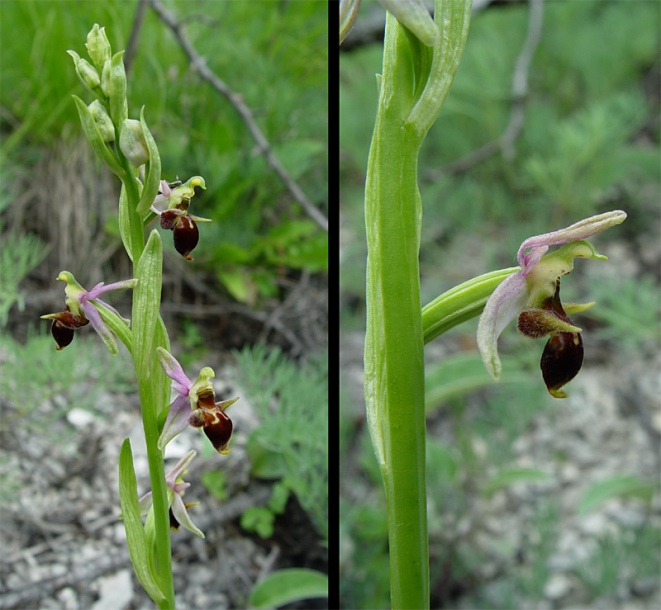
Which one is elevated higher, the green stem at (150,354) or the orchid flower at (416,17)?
the orchid flower at (416,17)

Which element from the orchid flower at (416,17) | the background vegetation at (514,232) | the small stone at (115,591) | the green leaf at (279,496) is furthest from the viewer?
the background vegetation at (514,232)

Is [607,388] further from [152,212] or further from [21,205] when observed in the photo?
[152,212]

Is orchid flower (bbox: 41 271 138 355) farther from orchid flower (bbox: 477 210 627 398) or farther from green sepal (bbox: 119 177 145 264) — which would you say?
orchid flower (bbox: 477 210 627 398)

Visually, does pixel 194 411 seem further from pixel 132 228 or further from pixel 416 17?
pixel 416 17

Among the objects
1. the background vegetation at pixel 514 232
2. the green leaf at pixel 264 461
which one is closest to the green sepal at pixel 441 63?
the green leaf at pixel 264 461

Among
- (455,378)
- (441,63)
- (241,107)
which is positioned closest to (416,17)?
(441,63)

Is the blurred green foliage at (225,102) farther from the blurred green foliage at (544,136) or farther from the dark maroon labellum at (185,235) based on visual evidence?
the blurred green foliage at (544,136)

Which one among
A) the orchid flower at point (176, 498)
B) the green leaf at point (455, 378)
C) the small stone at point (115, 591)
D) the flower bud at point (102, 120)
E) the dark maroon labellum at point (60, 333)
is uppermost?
the green leaf at point (455, 378)
